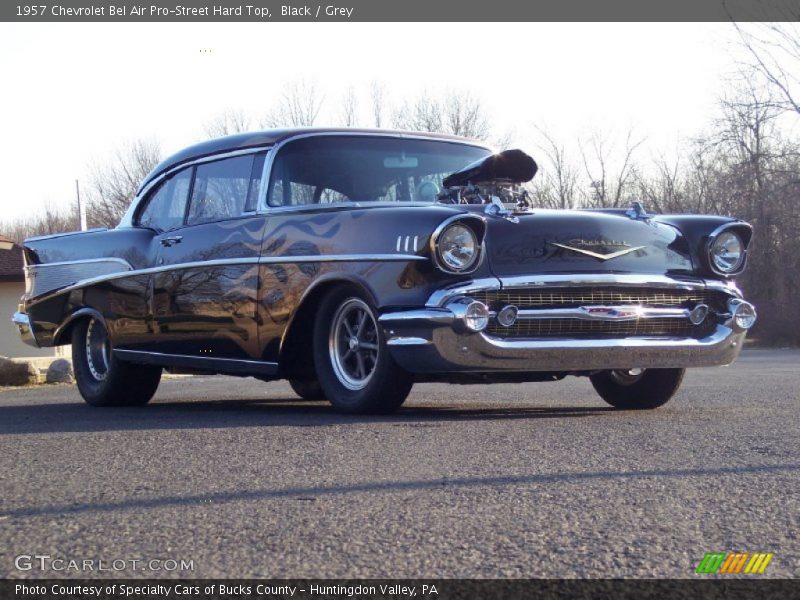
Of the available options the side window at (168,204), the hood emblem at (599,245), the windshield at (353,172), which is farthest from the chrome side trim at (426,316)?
the side window at (168,204)

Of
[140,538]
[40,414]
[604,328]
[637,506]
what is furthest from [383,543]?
[40,414]

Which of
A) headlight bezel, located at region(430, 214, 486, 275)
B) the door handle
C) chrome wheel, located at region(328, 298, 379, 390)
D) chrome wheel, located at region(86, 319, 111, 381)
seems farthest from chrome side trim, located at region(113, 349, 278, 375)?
headlight bezel, located at region(430, 214, 486, 275)

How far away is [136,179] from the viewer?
4538cm

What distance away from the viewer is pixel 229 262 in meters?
6.93

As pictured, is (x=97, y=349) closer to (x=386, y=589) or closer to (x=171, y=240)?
(x=171, y=240)

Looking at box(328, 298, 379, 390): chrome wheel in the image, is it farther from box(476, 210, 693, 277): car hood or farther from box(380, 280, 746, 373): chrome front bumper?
box(476, 210, 693, 277): car hood

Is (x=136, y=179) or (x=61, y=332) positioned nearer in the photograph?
(x=61, y=332)

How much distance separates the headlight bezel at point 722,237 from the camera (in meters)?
6.46

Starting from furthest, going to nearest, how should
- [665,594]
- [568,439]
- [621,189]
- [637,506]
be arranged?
[621,189] < [568,439] < [637,506] < [665,594]

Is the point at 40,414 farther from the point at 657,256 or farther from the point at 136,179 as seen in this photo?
the point at 136,179

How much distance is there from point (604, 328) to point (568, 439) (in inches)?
46.4

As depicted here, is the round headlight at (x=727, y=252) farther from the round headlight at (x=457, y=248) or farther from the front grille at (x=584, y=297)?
the round headlight at (x=457, y=248)

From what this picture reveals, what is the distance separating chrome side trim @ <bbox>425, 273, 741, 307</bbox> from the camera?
5672 mm

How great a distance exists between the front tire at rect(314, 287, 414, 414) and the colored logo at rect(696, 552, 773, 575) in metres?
3.07
